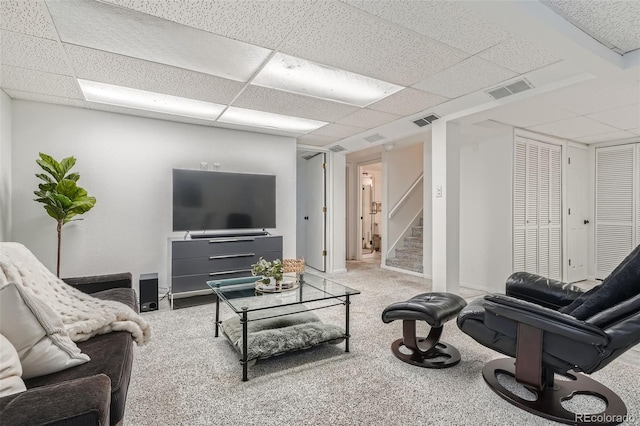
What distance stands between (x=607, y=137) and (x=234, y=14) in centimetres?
567

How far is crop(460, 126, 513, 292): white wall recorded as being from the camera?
13.5ft

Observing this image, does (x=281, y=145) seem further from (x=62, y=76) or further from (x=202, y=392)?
(x=202, y=392)

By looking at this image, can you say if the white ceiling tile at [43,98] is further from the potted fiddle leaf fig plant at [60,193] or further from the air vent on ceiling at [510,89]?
the air vent on ceiling at [510,89]

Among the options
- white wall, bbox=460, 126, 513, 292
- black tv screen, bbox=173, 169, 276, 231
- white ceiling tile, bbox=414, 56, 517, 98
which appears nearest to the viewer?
white ceiling tile, bbox=414, 56, 517, 98

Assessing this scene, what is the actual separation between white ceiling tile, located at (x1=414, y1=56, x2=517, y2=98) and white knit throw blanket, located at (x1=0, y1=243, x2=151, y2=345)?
2.94 meters

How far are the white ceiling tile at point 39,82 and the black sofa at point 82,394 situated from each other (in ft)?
8.07

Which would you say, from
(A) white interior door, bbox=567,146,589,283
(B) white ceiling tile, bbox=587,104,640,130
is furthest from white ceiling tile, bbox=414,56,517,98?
(A) white interior door, bbox=567,146,589,283

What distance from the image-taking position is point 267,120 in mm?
4043

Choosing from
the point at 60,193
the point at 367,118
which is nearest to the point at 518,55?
the point at 367,118

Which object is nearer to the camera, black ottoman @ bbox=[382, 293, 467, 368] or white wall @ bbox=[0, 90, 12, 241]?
black ottoman @ bbox=[382, 293, 467, 368]

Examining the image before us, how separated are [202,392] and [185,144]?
3206mm

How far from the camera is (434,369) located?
215cm

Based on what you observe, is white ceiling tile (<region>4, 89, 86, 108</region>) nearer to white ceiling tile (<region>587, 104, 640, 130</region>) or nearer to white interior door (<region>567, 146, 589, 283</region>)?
white ceiling tile (<region>587, 104, 640, 130</region>)

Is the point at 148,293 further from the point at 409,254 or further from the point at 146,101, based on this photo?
the point at 409,254
